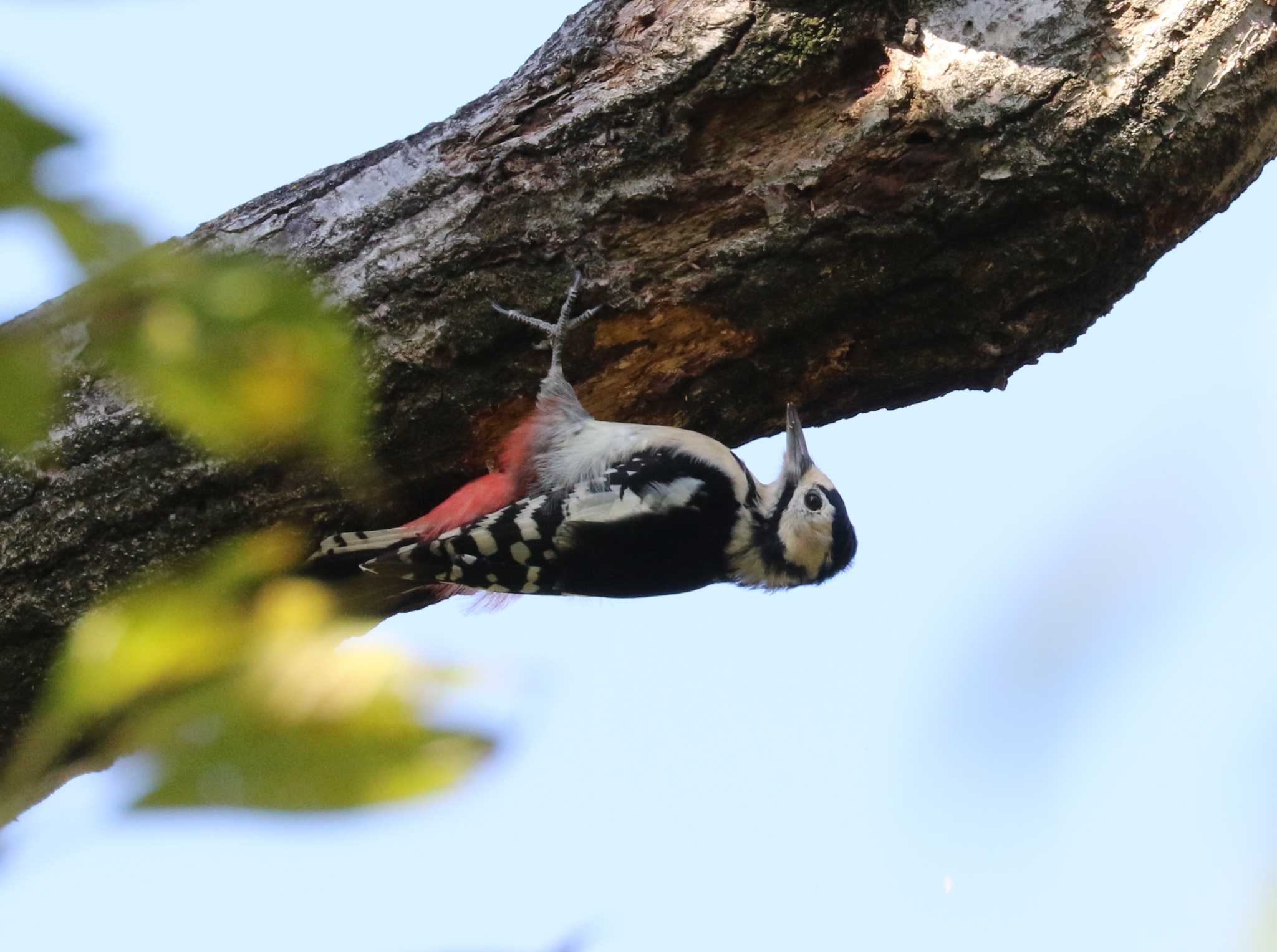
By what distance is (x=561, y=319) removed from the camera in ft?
10.6

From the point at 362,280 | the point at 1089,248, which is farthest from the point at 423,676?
the point at 1089,248

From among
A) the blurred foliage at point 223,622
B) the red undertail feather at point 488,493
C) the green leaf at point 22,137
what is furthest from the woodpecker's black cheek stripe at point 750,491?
the green leaf at point 22,137

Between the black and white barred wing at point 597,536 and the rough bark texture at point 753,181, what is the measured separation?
1.26 ft

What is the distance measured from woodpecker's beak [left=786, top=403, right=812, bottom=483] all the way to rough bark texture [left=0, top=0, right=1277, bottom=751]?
0.37 m

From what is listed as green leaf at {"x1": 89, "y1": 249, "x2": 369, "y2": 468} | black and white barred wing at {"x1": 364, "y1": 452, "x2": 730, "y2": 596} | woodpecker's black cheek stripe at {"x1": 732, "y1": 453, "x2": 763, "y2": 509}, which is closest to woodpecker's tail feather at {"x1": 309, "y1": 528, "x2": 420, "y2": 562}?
black and white barred wing at {"x1": 364, "y1": 452, "x2": 730, "y2": 596}

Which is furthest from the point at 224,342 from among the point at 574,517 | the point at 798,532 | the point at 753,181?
the point at 798,532

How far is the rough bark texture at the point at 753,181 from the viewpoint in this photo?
3.13 m

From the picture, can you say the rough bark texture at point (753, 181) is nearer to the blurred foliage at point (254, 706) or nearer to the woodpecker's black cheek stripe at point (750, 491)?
the woodpecker's black cheek stripe at point (750, 491)

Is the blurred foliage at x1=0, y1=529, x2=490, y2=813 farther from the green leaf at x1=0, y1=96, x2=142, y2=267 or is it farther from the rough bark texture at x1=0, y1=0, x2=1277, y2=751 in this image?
the rough bark texture at x1=0, y1=0, x2=1277, y2=751

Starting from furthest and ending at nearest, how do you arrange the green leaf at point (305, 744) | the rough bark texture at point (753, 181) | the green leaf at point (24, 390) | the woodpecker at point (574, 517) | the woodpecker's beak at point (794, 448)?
the woodpecker's beak at point (794, 448)
the woodpecker at point (574, 517)
the rough bark texture at point (753, 181)
the green leaf at point (24, 390)
the green leaf at point (305, 744)

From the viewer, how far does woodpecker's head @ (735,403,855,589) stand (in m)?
3.96

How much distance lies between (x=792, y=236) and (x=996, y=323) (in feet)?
2.06

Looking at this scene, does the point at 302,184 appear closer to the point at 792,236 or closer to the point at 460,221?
the point at 460,221

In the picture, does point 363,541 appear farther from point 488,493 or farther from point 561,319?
point 561,319
